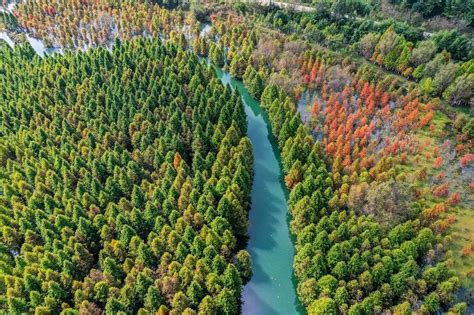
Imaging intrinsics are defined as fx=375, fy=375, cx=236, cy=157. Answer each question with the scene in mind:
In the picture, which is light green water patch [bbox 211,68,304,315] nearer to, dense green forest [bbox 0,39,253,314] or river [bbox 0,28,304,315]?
river [bbox 0,28,304,315]

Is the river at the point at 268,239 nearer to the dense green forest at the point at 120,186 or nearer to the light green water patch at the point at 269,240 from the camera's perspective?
the light green water patch at the point at 269,240

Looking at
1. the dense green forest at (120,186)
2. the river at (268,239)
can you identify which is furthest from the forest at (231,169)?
the river at (268,239)

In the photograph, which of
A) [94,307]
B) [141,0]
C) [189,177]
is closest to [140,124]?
[189,177]

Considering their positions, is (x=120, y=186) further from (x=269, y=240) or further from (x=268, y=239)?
(x=269, y=240)

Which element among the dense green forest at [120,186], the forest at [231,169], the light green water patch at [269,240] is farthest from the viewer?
the light green water patch at [269,240]

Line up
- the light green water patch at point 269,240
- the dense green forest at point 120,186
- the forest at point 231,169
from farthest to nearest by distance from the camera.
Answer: the light green water patch at point 269,240 < the forest at point 231,169 < the dense green forest at point 120,186

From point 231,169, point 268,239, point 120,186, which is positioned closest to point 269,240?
point 268,239
